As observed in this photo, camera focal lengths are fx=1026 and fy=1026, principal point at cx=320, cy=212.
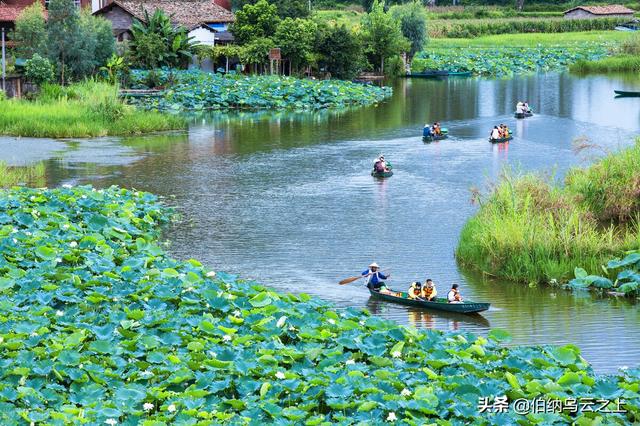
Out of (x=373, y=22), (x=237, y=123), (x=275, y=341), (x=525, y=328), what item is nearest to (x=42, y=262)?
(x=275, y=341)

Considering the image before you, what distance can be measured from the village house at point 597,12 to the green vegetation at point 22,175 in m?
67.3

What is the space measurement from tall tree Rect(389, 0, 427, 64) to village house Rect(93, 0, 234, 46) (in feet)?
41.8

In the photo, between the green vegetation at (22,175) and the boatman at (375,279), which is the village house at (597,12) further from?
the boatman at (375,279)

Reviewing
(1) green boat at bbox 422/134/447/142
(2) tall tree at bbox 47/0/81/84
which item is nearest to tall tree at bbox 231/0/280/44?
(2) tall tree at bbox 47/0/81/84

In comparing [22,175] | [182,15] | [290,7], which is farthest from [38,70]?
[290,7]

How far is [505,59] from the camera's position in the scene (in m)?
71.2

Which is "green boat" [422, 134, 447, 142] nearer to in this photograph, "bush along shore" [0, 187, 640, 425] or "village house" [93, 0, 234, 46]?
"village house" [93, 0, 234, 46]

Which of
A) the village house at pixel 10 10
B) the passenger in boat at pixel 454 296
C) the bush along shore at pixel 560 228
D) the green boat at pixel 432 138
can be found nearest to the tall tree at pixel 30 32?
the village house at pixel 10 10

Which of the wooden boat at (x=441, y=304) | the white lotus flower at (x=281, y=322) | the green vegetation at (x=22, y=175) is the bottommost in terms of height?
the wooden boat at (x=441, y=304)

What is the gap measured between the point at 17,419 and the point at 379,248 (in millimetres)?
11711

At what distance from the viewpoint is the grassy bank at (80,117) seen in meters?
37.7

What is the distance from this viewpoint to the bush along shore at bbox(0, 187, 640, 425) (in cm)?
1173

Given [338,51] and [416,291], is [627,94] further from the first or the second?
[416,291]

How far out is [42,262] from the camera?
17.8m
